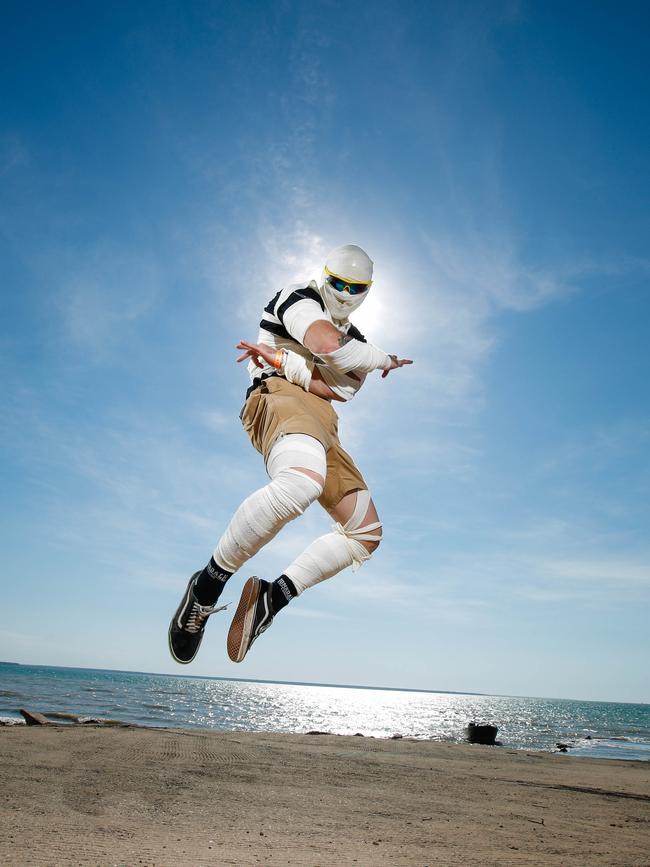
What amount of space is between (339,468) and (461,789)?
5.33 metres

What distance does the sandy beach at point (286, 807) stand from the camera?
12.3 ft

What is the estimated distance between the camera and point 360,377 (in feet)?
10.3

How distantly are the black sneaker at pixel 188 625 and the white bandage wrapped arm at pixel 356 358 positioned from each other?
4.10ft

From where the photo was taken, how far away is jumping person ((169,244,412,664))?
2.70 metres

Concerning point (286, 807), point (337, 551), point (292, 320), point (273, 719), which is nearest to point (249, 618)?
point (337, 551)

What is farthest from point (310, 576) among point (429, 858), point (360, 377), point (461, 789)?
point (461, 789)

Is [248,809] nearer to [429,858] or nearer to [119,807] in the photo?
[119,807]

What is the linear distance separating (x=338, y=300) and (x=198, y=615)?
1783 mm

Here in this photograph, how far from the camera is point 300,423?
2.91 meters

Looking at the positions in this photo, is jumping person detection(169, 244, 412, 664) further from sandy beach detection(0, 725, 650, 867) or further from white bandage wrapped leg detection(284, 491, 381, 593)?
sandy beach detection(0, 725, 650, 867)

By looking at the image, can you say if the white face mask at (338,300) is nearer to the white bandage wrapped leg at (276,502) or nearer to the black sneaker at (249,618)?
the white bandage wrapped leg at (276,502)

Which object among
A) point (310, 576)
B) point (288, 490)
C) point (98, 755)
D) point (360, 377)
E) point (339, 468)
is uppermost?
point (360, 377)

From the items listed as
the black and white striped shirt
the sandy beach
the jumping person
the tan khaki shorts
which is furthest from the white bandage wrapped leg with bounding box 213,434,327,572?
the sandy beach

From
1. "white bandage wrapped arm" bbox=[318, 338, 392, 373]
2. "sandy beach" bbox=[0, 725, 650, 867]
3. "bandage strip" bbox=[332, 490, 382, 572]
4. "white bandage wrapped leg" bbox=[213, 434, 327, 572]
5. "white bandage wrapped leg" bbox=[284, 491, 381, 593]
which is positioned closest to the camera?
"white bandage wrapped leg" bbox=[213, 434, 327, 572]
